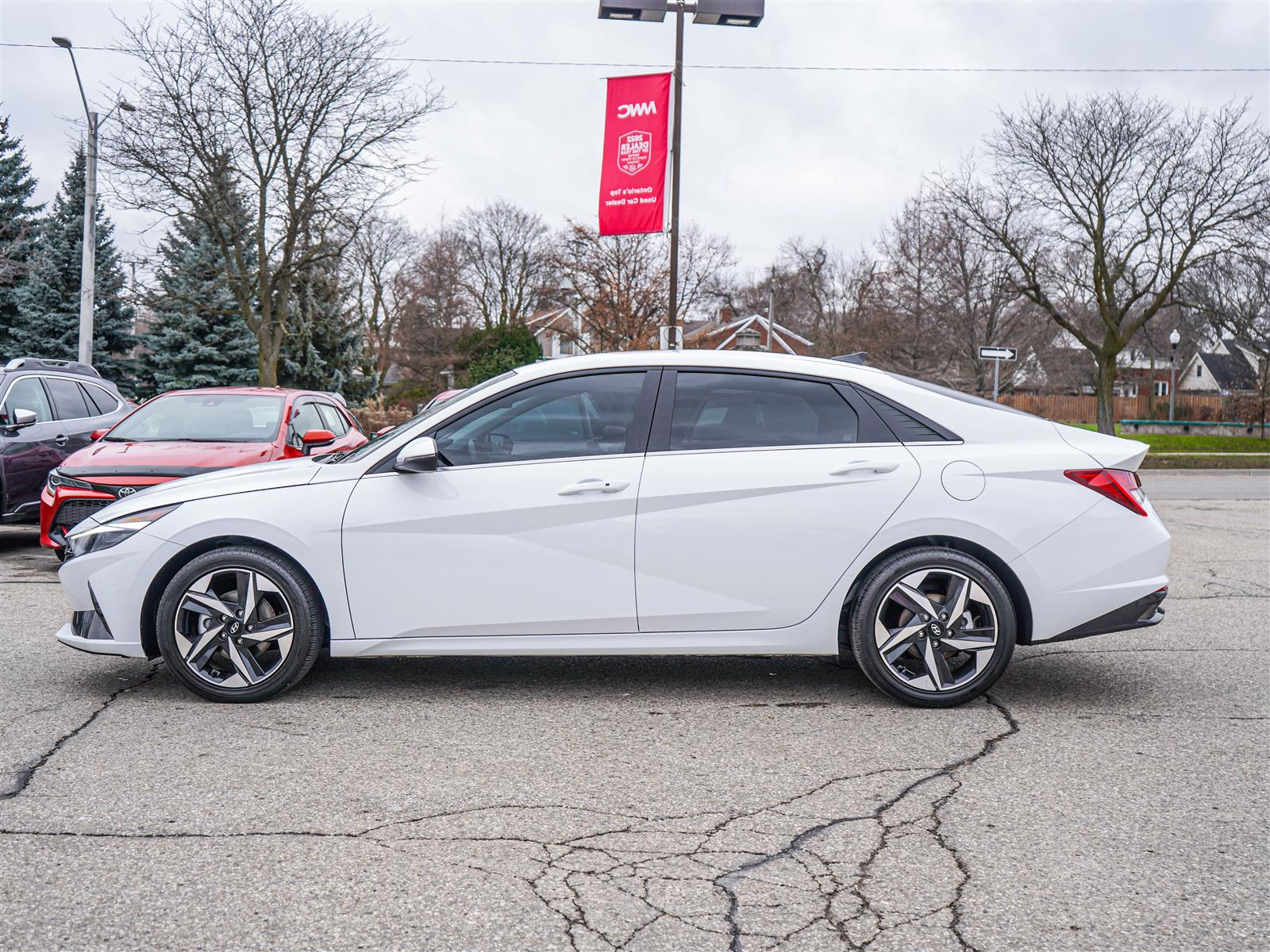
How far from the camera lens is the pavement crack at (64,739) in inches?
152

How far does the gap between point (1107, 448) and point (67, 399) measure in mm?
10162

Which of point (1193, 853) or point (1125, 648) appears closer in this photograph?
point (1193, 853)

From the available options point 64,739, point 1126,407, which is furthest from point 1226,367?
point 64,739

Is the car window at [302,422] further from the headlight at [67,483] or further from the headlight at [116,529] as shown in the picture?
the headlight at [116,529]

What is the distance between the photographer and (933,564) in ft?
16.1

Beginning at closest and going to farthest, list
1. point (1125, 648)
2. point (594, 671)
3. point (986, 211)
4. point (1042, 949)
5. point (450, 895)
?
point (1042, 949)
point (450, 895)
point (594, 671)
point (1125, 648)
point (986, 211)

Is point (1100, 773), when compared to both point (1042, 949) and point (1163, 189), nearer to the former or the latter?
point (1042, 949)

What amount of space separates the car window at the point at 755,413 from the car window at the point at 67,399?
8.37 metres

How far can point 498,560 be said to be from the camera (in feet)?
16.0

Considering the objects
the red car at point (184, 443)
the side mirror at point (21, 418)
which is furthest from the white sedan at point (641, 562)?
the side mirror at point (21, 418)

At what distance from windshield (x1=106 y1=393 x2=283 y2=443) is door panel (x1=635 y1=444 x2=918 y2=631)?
202 inches

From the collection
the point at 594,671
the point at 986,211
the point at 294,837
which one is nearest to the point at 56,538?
the point at 594,671

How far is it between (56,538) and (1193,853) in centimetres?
788

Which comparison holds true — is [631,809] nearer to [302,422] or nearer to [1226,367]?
[302,422]
